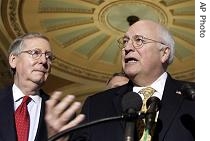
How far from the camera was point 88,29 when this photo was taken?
10695 mm

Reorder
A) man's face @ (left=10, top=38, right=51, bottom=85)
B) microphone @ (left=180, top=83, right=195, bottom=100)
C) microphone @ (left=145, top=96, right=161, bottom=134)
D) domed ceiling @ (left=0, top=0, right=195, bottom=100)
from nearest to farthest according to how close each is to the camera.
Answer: microphone @ (left=145, top=96, right=161, bottom=134)
microphone @ (left=180, top=83, right=195, bottom=100)
man's face @ (left=10, top=38, right=51, bottom=85)
domed ceiling @ (left=0, top=0, right=195, bottom=100)

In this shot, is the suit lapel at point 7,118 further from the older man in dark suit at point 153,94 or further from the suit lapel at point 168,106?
the suit lapel at point 168,106

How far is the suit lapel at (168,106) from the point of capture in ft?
7.41

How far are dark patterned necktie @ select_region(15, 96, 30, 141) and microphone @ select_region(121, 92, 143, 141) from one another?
32.4 inches

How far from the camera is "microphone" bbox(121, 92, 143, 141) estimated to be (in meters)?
1.65

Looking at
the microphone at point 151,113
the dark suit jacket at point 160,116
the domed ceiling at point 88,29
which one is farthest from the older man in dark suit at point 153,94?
the domed ceiling at point 88,29

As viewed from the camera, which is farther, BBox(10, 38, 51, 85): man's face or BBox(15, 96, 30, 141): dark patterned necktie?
BBox(10, 38, 51, 85): man's face

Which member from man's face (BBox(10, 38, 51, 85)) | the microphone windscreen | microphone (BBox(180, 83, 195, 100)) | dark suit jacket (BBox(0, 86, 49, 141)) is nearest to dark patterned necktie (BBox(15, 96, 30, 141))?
dark suit jacket (BBox(0, 86, 49, 141))

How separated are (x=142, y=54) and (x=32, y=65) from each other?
675 mm

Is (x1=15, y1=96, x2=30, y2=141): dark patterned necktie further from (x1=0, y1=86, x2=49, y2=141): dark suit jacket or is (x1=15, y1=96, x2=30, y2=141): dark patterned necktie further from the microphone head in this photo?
the microphone head

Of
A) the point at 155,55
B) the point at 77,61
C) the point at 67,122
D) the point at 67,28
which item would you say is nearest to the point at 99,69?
the point at 77,61

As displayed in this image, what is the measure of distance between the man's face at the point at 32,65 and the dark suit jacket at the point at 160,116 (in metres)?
0.43

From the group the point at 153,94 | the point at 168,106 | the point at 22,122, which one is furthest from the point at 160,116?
the point at 22,122

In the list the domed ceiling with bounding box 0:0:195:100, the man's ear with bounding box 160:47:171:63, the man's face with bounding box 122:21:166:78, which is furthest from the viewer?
the domed ceiling with bounding box 0:0:195:100
